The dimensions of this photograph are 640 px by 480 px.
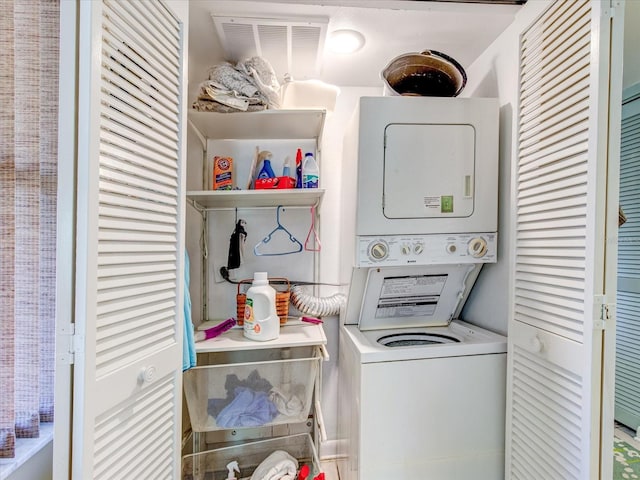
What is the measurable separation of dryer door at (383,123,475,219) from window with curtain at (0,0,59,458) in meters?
1.51

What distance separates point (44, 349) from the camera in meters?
1.19

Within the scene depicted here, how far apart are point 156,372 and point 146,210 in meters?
0.64

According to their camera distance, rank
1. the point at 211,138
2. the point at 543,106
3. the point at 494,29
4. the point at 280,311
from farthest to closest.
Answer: the point at 211,138 < the point at 280,311 < the point at 494,29 < the point at 543,106

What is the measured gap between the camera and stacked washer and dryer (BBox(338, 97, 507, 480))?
1631 millimetres

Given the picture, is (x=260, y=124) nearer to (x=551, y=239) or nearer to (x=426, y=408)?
(x=551, y=239)

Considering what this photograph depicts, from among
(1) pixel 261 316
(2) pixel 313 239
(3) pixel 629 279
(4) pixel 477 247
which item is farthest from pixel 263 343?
(3) pixel 629 279

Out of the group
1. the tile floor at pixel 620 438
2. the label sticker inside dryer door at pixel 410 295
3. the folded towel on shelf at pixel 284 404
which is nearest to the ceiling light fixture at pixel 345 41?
the label sticker inside dryer door at pixel 410 295

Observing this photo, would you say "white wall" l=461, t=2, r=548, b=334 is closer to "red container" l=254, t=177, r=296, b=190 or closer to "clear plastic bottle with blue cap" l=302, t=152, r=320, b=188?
"clear plastic bottle with blue cap" l=302, t=152, r=320, b=188

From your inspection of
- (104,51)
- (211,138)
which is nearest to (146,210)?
(104,51)

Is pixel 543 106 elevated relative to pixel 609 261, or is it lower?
elevated

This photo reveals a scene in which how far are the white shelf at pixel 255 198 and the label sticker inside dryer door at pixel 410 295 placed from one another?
2.44 ft

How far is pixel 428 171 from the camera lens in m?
1.80

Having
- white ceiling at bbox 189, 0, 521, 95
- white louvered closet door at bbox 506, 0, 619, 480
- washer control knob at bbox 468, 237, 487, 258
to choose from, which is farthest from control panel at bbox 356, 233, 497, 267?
white ceiling at bbox 189, 0, 521, 95

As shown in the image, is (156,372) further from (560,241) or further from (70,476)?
(560,241)
